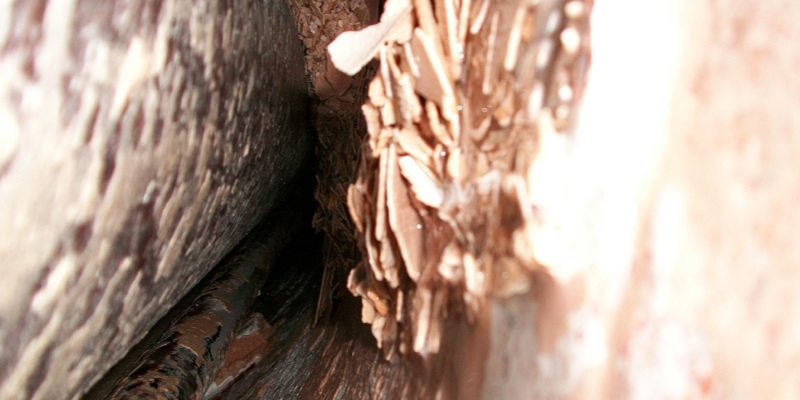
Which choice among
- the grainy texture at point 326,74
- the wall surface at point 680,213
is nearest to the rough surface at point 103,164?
the wall surface at point 680,213

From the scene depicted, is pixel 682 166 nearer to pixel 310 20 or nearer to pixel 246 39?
pixel 246 39

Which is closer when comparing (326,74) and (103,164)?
(103,164)

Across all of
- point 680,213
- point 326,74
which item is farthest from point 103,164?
point 326,74

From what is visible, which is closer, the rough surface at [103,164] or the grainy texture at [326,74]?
the rough surface at [103,164]

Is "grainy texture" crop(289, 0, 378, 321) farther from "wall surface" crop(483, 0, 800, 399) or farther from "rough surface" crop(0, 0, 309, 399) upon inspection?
"wall surface" crop(483, 0, 800, 399)

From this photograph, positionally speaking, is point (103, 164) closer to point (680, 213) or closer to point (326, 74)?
point (680, 213)

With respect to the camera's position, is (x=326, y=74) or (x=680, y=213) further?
(x=326, y=74)

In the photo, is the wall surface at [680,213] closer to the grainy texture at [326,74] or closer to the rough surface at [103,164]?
the rough surface at [103,164]

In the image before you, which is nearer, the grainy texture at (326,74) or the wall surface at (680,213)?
the wall surface at (680,213)

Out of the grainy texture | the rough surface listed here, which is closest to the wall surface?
the rough surface
